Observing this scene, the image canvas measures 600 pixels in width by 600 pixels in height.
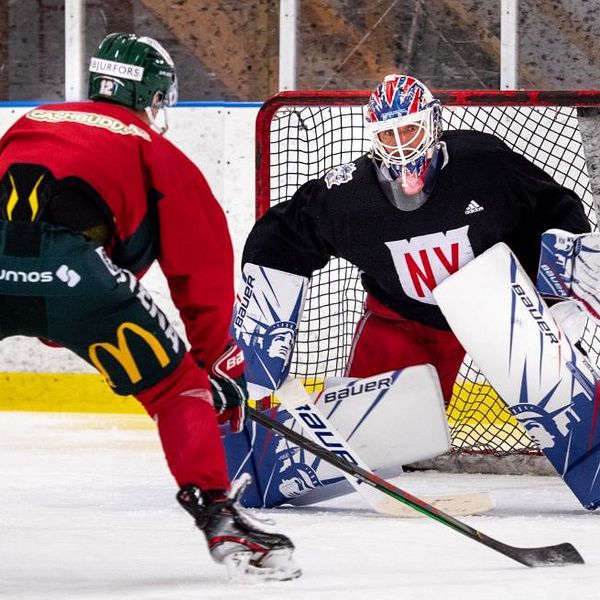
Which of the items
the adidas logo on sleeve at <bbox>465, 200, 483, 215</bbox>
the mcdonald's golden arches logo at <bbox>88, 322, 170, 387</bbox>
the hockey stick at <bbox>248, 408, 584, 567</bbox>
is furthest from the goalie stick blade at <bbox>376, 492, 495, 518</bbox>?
the mcdonald's golden arches logo at <bbox>88, 322, 170, 387</bbox>

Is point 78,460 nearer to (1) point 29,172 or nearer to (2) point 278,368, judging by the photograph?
(2) point 278,368

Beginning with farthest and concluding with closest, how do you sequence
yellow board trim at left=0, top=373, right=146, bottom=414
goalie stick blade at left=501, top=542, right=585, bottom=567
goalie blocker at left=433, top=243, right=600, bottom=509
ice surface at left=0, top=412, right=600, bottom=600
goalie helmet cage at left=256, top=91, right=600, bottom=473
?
1. yellow board trim at left=0, top=373, right=146, bottom=414
2. goalie helmet cage at left=256, top=91, right=600, bottom=473
3. goalie blocker at left=433, top=243, right=600, bottom=509
4. goalie stick blade at left=501, top=542, right=585, bottom=567
5. ice surface at left=0, top=412, right=600, bottom=600

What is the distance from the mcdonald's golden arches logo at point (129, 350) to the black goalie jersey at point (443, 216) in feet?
3.57

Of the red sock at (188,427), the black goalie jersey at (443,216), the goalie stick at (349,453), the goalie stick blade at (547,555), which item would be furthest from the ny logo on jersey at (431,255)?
the red sock at (188,427)

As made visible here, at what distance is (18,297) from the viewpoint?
2.06m

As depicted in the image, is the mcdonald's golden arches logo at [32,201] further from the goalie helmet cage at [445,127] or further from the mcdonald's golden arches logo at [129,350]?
the goalie helmet cage at [445,127]

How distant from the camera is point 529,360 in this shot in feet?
9.61

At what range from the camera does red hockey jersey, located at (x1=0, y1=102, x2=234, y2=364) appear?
2.10m

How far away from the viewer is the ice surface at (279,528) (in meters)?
2.03

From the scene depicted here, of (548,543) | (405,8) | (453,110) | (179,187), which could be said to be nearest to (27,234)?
(179,187)

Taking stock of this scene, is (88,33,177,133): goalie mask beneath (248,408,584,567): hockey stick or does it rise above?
above

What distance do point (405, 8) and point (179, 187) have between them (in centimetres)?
369

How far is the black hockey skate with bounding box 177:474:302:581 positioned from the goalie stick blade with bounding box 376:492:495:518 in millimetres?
862

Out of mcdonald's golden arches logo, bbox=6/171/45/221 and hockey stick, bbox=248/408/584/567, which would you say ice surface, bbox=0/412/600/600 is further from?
mcdonald's golden arches logo, bbox=6/171/45/221
